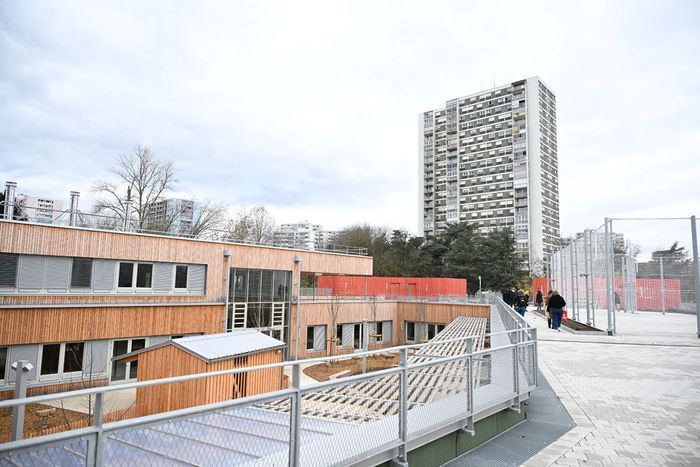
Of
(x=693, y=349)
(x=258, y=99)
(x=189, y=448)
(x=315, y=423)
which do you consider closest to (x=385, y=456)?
(x=315, y=423)

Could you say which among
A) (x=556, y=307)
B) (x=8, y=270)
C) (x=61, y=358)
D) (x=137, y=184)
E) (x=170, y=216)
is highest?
(x=137, y=184)

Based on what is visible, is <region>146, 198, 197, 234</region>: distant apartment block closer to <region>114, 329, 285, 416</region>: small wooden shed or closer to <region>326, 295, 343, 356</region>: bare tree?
<region>326, 295, 343, 356</region>: bare tree

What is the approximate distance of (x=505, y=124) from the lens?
275 feet

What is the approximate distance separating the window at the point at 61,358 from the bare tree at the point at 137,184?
16533 mm

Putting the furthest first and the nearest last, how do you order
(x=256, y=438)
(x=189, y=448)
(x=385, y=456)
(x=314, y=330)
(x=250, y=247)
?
1. (x=314, y=330)
2. (x=250, y=247)
3. (x=385, y=456)
4. (x=256, y=438)
5. (x=189, y=448)

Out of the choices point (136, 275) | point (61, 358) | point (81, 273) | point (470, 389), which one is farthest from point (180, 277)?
point (470, 389)

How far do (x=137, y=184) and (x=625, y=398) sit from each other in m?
35.4

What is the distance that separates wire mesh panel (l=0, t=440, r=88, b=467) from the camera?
224 centimetres

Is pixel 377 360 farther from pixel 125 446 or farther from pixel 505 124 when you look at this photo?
pixel 505 124

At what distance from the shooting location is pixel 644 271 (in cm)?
2261

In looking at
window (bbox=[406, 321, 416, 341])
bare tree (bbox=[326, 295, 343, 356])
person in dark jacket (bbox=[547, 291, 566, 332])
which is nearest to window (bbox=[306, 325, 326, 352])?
bare tree (bbox=[326, 295, 343, 356])

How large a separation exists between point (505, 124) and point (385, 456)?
88.1 metres

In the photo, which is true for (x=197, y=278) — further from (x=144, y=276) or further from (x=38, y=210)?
(x=38, y=210)

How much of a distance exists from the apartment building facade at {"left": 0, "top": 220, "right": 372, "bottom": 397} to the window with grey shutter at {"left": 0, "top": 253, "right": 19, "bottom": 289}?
34mm
